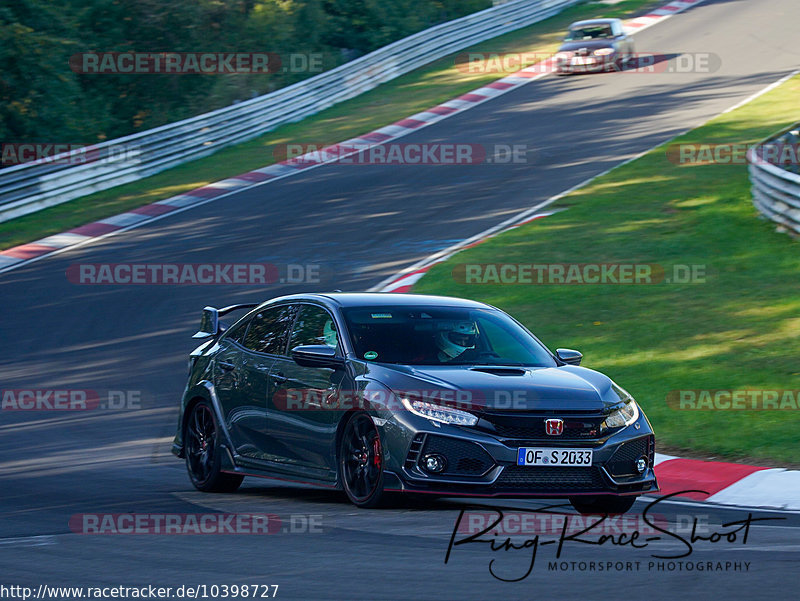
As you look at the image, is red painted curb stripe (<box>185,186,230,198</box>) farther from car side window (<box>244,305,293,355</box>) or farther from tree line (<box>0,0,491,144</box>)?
car side window (<box>244,305,293,355</box>)

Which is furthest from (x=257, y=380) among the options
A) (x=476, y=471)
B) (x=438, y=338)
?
(x=476, y=471)

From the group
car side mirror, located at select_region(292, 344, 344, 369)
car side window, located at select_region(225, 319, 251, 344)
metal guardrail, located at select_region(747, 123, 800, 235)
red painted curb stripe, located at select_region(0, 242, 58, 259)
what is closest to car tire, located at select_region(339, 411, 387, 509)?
car side mirror, located at select_region(292, 344, 344, 369)

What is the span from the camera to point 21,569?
20.3 ft

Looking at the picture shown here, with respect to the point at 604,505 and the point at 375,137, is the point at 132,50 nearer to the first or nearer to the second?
the point at 375,137

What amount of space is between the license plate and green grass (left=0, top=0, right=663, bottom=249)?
16.9 m

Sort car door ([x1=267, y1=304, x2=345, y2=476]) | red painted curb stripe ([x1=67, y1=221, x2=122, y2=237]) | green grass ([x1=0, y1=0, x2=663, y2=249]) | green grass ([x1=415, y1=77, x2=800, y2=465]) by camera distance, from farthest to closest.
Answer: green grass ([x1=0, y1=0, x2=663, y2=249]) → red painted curb stripe ([x1=67, y1=221, x2=122, y2=237]) → green grass ([x1=415, y1=77, x2=800, y2=465]) → car door ([x1=267, y1=304, x2=345, y2=476])

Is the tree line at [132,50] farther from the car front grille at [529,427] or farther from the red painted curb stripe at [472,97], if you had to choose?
the car front grille at [529,427]

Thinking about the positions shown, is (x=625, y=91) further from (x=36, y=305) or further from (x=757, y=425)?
(x=757, y=425)

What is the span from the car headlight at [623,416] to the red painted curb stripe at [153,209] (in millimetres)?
17427

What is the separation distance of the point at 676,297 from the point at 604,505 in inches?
329

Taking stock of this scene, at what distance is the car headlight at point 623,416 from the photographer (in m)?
7.79

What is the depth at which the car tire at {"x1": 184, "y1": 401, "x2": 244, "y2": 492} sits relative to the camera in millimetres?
9352

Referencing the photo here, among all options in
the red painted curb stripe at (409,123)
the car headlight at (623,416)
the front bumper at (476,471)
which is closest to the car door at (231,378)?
the front bumper at (476,471)

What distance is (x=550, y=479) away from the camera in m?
7.47
